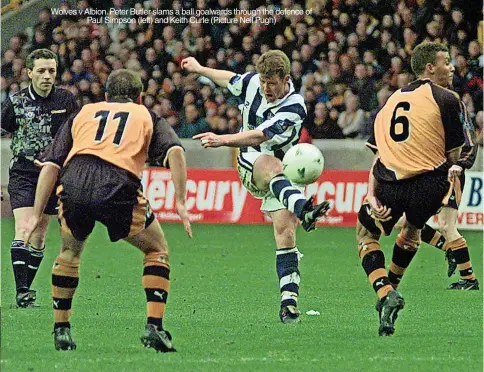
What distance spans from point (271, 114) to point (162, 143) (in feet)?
6.14

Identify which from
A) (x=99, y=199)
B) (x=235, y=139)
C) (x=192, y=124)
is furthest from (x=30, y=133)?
(x=192, y=124)

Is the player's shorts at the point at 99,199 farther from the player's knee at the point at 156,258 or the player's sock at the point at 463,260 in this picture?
the player's sock at the point at 463,260

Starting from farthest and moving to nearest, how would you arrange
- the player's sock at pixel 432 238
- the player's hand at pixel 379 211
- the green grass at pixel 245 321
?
the player's sock at pixel 432 238
the player's hand at pixel 379 211
the green grass at pixel 245 321

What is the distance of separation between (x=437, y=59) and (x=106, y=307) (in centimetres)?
337

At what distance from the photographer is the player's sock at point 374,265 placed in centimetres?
826

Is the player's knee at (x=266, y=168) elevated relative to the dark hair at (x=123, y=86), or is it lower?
lower

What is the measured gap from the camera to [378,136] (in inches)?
329

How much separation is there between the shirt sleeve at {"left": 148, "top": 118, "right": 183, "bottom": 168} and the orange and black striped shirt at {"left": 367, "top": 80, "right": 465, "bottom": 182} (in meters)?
1.67

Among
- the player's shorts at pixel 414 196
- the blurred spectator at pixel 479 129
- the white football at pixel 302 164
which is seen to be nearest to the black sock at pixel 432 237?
the white football at pixel 302 164

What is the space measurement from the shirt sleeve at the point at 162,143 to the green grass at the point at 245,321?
3.83ft

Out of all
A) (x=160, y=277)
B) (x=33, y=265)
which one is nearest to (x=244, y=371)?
(x=160, y=277)

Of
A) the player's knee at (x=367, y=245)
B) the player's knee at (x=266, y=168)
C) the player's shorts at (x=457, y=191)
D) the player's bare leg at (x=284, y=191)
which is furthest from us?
the player's shorts at (x=457, y=191)

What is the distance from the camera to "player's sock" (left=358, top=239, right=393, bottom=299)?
8.26m

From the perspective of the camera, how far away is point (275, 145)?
9.03 m
